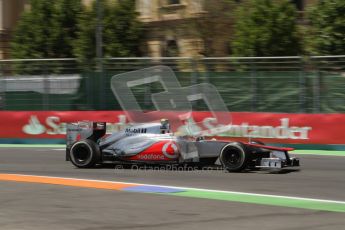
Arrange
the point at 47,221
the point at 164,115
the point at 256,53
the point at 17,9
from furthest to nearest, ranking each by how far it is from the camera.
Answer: the point at 17,9 → the point at 256,53 → the point at 164,115 → the point at 47,221

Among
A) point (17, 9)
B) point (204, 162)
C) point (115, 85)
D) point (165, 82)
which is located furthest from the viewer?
Answer: point (17, 9)

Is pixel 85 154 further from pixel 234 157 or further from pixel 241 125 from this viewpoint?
pixel 241 125

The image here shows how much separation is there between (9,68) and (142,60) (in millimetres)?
5042

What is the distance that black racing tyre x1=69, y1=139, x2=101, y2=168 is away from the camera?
43.2ft

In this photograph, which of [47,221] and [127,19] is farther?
[127,19]

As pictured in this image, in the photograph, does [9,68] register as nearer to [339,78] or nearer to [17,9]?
[339,78]

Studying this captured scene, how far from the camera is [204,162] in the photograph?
41.9ft

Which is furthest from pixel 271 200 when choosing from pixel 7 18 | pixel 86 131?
pixel 7 18

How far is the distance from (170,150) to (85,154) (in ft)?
6.41

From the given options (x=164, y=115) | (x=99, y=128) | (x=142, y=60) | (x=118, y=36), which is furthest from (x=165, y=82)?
(x=118, y=36)

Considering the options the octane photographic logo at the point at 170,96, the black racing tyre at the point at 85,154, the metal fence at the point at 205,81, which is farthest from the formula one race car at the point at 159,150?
the metal fence at the point at 205,81

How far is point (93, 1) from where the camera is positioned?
3394cm

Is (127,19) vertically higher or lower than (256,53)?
higher

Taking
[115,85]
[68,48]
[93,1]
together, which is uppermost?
[93,1]
